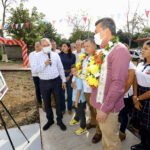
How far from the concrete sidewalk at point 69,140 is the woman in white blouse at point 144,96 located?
0.31 meters

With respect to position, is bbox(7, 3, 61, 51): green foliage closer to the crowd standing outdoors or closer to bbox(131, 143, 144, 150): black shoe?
the crowd standing outdoors

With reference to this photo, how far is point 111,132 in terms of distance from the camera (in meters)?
1.73

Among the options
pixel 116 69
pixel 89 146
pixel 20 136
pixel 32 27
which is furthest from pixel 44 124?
pixel 32 27

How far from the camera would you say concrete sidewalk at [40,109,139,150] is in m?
2.50

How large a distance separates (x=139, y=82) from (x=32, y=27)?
17909mm

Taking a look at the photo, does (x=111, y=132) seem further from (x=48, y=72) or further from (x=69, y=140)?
(x=48, y=72)

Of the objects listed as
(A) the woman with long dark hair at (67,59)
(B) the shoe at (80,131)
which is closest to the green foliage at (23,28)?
(A) the woman with long dark hair at (67,59)

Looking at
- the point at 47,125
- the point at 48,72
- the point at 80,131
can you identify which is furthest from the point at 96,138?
the point at 48,72

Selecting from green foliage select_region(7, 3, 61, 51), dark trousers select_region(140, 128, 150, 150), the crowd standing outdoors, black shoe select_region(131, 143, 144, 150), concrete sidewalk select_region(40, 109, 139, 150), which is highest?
green foliage select_region(7, 3, 61, 51)

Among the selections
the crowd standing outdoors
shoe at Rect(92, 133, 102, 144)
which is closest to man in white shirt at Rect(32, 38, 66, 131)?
the crowd standing outdoors

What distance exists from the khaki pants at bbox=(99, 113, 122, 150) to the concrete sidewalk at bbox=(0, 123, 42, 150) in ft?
4.66

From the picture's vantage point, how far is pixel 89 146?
251 centimetres

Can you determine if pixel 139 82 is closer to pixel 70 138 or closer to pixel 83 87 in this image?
pixel 83 87

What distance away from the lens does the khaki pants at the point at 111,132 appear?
170 cm
